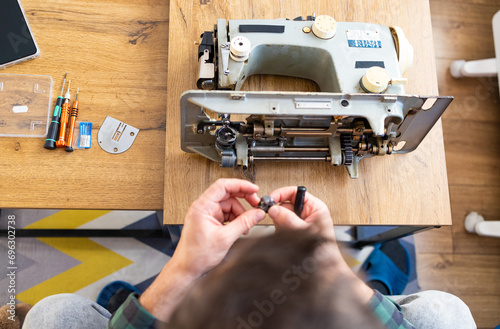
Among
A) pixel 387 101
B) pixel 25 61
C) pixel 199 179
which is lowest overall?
pixel 199 179

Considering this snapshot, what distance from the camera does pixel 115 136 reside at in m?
1.23

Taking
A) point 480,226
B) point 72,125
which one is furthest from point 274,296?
point 480,226

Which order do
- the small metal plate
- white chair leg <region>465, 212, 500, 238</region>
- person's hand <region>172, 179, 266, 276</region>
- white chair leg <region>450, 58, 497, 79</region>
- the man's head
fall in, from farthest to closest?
white chair leg <region>450, 58, 497, 79</region> → white chair leg <region>465, 212, 500, 238</region> → the small metal plate → person's hand <region>172, 179, 266, 276</region> → the man's head

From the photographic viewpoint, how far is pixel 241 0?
1319 mm

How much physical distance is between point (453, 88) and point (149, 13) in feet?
5.54

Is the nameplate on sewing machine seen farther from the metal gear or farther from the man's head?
the man's head

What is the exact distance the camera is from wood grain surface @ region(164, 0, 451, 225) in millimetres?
1191

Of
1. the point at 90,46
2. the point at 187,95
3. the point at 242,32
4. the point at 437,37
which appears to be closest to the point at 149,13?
the point at 90,46

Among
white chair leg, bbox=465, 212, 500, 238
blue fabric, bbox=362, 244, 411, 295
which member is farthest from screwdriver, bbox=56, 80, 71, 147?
white chair leg, bbox=465, 212, 500, 238

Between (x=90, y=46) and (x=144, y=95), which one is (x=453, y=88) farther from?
(x=90, y=46)

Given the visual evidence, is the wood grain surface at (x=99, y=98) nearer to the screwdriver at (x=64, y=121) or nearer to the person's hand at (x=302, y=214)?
the screwdriver at (x=64, y=121)

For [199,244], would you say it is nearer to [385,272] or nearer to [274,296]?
[274,296]

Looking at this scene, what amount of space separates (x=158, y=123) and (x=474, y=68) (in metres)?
1.72

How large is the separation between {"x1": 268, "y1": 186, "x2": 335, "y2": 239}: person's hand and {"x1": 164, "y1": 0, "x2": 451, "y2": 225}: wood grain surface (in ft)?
0.68
